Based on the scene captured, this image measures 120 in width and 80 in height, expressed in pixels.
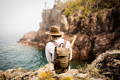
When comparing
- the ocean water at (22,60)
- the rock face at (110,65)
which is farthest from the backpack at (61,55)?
the ocean water at (22,60)

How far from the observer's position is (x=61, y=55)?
4.73 metres

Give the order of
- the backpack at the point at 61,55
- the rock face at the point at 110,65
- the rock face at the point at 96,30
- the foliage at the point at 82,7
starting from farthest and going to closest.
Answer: the foliage at the point at 82,7
the rock face at the point at 96,30
the rock face at the point at 110,65
the backpack at the point at 61,55

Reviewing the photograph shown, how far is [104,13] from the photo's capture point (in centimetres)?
3603

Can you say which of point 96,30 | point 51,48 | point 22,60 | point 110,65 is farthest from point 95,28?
point 51,48

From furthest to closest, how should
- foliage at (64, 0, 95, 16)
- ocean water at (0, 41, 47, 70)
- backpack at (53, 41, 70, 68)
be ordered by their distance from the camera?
foliage at (64, 0, 95, 16) → ocean water at (0, 41, 47, 70) → backpack at (53, 41, 70, 68)

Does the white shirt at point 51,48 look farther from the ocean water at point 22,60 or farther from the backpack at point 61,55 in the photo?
the ocean water at point 22,60

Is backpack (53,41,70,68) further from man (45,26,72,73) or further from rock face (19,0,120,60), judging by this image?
rock face (19,0,120,60)

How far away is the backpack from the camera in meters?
4.71

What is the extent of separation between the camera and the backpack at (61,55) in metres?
4.71

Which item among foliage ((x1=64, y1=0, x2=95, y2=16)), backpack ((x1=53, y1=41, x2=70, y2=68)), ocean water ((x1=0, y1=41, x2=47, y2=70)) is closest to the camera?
backpack ((x1=53, y1=41, x2=70, y2=68))

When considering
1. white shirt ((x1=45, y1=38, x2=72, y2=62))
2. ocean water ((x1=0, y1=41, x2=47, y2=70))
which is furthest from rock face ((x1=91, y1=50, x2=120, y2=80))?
ocean water ((x1=0, y1=41, x2=47, y2=70))

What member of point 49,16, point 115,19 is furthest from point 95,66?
point 49,16

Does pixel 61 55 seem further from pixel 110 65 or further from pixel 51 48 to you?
pixel 110 65

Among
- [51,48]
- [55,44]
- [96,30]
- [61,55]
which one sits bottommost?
[96,30]
